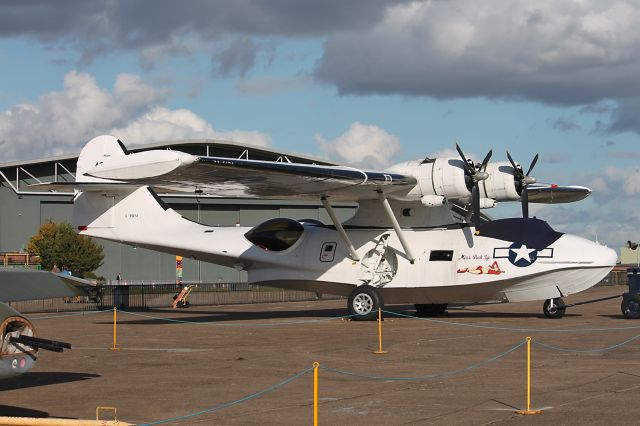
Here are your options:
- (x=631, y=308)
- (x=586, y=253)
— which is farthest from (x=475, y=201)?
(x=631, y=308)

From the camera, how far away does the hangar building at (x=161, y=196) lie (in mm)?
70375

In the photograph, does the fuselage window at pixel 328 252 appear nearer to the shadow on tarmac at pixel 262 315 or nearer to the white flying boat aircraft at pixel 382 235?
the white flying boat aircraft at pixel 382 235

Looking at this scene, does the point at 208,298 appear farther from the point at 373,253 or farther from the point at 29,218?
the point at 29,218

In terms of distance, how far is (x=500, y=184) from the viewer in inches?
1120

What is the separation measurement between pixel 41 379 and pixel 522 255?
605 inches

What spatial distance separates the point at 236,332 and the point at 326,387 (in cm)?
1121

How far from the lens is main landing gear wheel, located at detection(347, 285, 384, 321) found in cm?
2814

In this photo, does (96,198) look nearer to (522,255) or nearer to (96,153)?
(96,153)

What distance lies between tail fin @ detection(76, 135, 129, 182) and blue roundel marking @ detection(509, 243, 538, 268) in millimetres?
13919

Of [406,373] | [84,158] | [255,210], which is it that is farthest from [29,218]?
Answer: [406,373]

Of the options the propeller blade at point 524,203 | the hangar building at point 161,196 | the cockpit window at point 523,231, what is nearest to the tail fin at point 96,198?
the cockpit window at point 523,231

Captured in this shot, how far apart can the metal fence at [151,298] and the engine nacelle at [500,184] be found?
13357 mm

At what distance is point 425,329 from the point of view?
25.9 metres

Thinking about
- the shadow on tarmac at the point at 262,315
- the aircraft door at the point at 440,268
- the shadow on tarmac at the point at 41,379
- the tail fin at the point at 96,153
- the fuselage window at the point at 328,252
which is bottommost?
the shadow on tarmac at the point at 41,379
